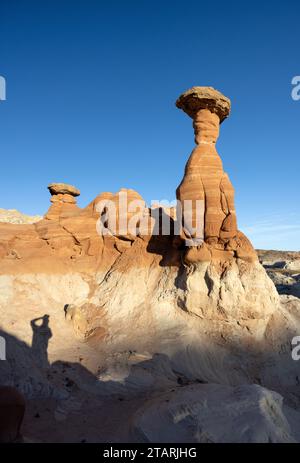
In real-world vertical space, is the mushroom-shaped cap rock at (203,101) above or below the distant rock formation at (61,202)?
above

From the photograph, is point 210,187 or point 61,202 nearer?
point 210,187

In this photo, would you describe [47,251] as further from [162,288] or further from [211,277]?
[211,277]

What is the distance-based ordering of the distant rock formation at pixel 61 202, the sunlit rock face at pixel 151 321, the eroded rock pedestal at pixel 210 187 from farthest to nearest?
the distant rock formation at pixel 61 202 → the eroded rock pedestal at pixel 210 187 → the sunlit rock face at pixel 151 321

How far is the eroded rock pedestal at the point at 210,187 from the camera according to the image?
15.9 meters

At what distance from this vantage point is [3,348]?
11.8 m

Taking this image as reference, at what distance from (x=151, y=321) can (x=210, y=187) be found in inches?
296

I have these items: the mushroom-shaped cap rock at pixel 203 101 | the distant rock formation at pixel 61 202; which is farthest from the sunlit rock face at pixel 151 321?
the distant rock formation at pixel 61 202

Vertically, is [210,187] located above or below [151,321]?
above

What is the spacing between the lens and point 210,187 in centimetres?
1652

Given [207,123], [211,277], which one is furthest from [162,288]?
[207,123]

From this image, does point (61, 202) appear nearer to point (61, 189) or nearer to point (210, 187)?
point (61, 189)

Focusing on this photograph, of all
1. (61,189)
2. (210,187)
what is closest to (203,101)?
(210,187)

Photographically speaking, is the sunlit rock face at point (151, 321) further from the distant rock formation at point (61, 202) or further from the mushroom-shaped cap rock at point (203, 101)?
the distant rock formation at point (61, 202)

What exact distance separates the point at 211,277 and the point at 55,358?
798 centimetres
